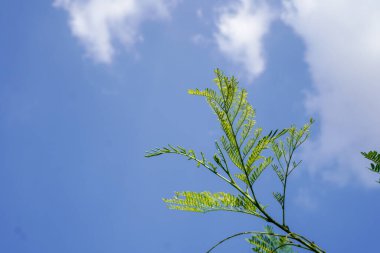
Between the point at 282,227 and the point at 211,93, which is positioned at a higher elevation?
the point at 211,93

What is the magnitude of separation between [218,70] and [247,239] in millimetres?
1706

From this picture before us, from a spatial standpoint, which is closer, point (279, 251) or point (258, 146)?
point (258, 146)

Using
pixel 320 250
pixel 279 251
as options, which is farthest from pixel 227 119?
pixel 279 251

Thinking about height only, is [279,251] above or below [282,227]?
above

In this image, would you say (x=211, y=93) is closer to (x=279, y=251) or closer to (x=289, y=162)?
(x=289, y=162)

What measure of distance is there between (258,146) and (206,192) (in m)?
0.62

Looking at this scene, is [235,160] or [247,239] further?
[247,239]

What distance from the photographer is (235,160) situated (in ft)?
11.5

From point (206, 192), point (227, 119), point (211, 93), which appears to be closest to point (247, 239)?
point (206, 192)

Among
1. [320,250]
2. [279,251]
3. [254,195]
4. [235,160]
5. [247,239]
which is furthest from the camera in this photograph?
[279,251]

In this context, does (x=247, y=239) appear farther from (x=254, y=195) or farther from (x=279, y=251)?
(x=279, y=251)

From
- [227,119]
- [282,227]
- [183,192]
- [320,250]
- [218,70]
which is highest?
[218,70]

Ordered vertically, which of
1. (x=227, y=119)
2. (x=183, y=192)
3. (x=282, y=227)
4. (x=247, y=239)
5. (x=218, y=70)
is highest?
(x=218, y=70)

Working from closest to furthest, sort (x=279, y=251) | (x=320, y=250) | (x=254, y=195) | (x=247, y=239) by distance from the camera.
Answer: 1. (x=320, y=250)
2. (x=254, y=195)
3. (x=247, y=239)
4. (x=279, y=251)
